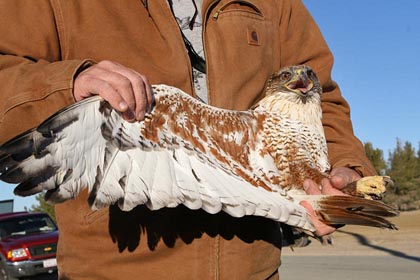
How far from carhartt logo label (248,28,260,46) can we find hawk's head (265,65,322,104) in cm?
18

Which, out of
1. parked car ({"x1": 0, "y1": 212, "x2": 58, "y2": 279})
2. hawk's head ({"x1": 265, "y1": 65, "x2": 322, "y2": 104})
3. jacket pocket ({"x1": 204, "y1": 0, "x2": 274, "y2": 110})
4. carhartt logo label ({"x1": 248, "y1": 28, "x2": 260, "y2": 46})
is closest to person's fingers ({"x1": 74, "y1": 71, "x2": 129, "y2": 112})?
jacket pocket ({"x1": 204, "y1": 0, "x2": 274, "y2": 110})

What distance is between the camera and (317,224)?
1796mm

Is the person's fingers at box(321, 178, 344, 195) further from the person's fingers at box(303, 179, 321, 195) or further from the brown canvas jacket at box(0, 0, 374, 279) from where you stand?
the brown canvas jacket at box(0, 0, 374, 279)

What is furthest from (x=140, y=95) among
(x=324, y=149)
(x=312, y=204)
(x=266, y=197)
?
(x=324, y=149)

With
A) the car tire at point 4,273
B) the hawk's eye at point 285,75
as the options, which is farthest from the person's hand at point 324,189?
the car tire at point 4,273

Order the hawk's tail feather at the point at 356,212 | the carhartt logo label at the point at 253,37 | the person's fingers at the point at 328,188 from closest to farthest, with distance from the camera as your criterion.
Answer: the hawk's tail feather at the point at 356,212, the person's fingers at the point at 328,188, the carhartt logo label at the point at 253,37

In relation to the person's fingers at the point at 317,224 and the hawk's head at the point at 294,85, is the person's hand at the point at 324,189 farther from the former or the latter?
the hawk's head at the point at 294,85

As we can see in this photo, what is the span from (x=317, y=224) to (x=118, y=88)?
0.80m

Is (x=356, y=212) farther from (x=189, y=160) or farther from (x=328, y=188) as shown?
(x=189, y=160)

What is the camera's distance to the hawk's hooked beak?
2.28m

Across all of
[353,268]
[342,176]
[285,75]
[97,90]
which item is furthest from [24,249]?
[97,90]

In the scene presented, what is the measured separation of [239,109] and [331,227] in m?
0.70

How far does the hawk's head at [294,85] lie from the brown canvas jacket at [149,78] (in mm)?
151

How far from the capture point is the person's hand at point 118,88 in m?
1.54
